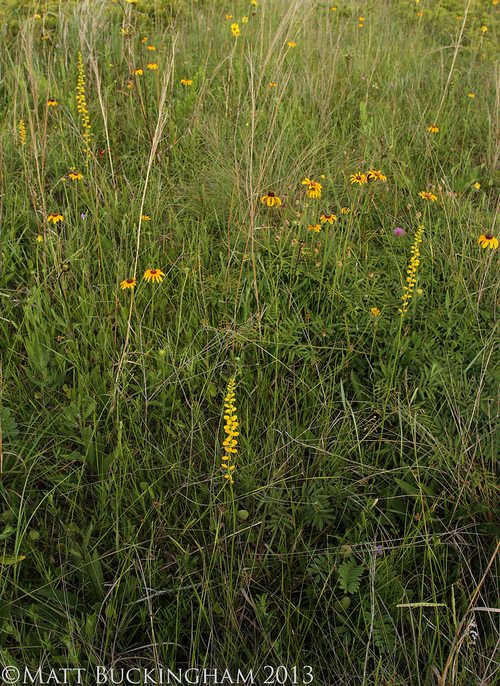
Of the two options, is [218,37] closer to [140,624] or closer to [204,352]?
[204,352]

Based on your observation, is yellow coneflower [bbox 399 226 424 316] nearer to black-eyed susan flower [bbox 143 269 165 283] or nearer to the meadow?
the meadow

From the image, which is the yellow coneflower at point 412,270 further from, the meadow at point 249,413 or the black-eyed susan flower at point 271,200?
the black-eyed susan flower at point 271,200

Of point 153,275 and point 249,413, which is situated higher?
point 153,275

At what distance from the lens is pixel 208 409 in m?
1.64

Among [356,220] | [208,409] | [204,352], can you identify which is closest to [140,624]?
[208,409]

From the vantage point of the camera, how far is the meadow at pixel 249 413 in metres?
1.22

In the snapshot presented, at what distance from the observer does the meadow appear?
1220 millimetres

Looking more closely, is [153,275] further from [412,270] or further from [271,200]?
[412,270]

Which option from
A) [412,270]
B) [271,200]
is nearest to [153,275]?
[271,200]

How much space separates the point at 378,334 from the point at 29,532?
1.11 meters

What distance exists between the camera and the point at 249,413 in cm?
160

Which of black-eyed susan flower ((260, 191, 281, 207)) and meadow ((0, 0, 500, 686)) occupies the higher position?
black-eyed susan flower ((260, 191, 281, 207))

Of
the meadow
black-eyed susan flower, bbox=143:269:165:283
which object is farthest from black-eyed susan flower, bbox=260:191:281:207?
Answer: black-eyed susan flower, bbox=143:269:165:283

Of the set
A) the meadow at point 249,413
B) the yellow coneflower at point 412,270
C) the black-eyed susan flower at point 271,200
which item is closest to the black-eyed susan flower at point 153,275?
the meadow at point 249,413
